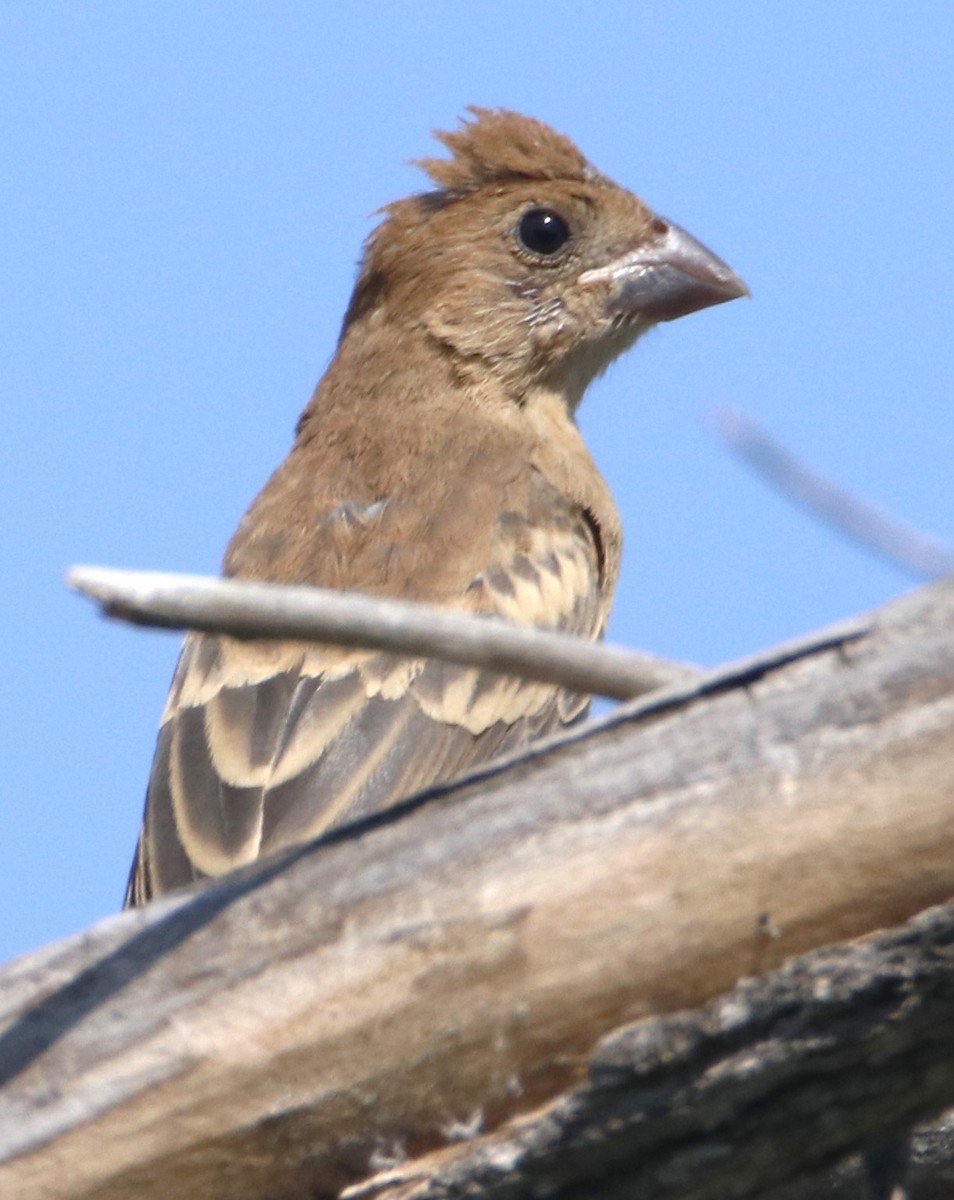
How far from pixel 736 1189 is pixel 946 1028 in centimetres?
42

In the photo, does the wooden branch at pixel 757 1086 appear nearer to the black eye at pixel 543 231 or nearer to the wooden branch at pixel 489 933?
the wooden branch at pixel 489 933

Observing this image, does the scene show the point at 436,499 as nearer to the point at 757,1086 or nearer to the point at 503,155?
the point at 503,155

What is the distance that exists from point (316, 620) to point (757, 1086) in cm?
93

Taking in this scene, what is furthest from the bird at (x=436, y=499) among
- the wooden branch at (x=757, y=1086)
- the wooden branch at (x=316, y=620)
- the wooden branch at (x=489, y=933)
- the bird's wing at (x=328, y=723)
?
the wooden branch at (x=316, y=620)

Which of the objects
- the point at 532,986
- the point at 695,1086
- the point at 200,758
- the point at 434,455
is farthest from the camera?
the point at 434,455

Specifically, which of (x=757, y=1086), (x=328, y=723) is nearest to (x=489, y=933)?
(x=757, y=1086)

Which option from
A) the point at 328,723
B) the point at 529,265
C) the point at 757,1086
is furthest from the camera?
the point at 529,265

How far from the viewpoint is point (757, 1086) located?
9.11 ft

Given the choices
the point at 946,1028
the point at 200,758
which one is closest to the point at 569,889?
the point at 946,1028

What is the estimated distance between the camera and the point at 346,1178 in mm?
3047

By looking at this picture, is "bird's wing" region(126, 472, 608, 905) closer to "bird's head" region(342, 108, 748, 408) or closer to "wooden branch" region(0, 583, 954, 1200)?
"bird's head" region(342, 108, 748, 408)

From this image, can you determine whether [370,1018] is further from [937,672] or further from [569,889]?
[937,672]

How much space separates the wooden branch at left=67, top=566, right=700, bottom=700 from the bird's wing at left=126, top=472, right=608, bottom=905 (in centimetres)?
195

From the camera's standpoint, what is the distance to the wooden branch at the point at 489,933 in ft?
9.35
